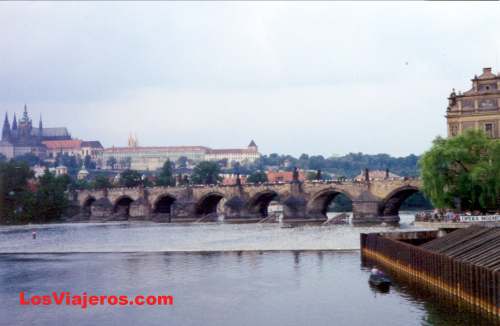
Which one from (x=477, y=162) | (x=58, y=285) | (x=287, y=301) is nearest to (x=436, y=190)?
(x=477, y=162)

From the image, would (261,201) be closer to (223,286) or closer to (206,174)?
(206,174)

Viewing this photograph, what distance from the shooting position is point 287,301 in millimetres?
35062

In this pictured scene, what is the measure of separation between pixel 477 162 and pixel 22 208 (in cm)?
9432

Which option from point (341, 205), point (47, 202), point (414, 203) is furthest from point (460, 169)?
point (341, 205)

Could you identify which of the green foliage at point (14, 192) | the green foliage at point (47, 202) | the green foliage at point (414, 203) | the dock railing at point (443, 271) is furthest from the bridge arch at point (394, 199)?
the green foliage at point (14, 192)

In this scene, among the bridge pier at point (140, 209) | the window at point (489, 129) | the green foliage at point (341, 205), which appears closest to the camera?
the window at point (489, 129)

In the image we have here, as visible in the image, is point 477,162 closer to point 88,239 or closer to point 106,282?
point 106,282

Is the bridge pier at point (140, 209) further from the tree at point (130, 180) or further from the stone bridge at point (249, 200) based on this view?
the tree at point (130, 180)

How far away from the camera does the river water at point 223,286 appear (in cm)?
3153

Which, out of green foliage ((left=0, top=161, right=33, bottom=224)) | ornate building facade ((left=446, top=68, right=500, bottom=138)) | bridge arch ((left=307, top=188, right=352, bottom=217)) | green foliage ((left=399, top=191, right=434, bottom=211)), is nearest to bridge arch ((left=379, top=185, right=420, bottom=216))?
bridge arch ((left=307, top=188, right=352, bottom=217))

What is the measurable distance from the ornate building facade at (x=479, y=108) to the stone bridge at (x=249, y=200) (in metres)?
21.0

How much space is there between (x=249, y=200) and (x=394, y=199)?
28.3m

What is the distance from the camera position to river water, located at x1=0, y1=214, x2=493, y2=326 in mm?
31531

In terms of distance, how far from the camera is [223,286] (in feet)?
131
